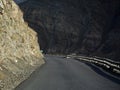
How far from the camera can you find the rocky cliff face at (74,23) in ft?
337

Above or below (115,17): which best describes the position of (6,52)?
below

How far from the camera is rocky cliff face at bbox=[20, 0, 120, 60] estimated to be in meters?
103

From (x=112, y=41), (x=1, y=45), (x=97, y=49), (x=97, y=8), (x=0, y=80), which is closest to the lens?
(x=0, y=80)

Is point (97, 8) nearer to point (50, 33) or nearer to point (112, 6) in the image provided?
point (112, 6)

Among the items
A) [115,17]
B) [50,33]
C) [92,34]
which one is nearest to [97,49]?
[92,34]

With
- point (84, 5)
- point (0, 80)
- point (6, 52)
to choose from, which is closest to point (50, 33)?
point (84, 5)

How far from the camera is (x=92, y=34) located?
342ft

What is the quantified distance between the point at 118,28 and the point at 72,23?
22.7 meters

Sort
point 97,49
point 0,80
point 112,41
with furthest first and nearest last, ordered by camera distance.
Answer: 1. point 97,49
2. point 112,41
3. point 0,80

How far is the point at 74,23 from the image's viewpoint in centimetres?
11212

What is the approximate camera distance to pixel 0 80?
55.4 feet

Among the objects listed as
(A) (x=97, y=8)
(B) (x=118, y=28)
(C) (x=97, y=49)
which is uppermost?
(A) (x=97, y=8)

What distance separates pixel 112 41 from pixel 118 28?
5744 millimetres

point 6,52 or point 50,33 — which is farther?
point 50,33
